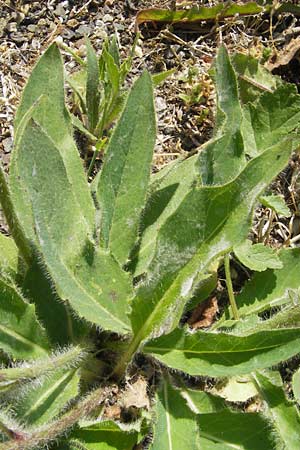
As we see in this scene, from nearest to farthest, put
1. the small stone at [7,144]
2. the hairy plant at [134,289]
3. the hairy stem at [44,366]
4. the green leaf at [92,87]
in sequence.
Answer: the hairy stem at [44,366], the hairy plant at [134,289], the green leaf at [92,87], the small stone at [7,144]

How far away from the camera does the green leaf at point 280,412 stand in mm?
2342

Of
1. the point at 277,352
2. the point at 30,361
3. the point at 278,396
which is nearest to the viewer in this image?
the point at 277,352

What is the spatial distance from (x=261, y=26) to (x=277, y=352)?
2156 mm

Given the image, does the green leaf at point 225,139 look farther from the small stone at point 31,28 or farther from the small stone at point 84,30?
the small stone at point 31,28

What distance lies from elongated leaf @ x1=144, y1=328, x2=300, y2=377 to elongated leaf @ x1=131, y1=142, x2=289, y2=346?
0.11 meters

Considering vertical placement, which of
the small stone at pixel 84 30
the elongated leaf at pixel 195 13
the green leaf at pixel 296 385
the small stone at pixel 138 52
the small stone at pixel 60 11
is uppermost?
the small stone at pixel 60 11

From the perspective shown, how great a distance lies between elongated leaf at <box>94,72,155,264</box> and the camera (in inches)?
95.5

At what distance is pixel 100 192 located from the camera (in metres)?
2.48

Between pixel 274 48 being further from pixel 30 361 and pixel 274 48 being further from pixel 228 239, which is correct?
pixel 30 361

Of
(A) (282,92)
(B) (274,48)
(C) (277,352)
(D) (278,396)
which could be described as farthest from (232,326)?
(B) (274,48)

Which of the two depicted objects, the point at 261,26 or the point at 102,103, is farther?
the point at 261,26

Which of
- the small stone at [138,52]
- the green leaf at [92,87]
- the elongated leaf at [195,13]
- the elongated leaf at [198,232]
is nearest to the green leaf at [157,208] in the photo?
the elongated leaf at [198,232]

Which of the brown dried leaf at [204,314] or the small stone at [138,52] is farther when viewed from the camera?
the small stone at [138,52]

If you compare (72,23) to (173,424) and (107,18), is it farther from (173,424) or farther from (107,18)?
(173,424)
